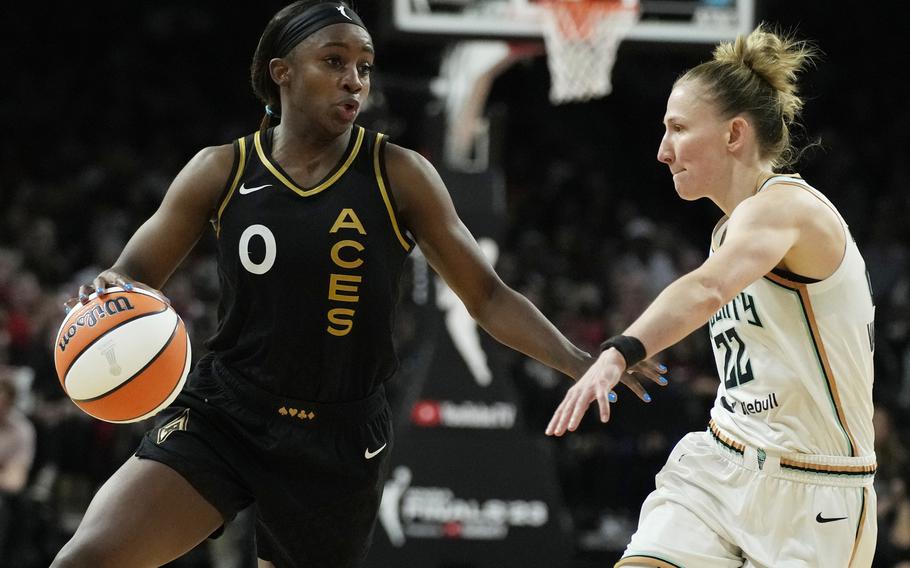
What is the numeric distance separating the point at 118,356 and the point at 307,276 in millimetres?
585

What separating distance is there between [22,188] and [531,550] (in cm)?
693

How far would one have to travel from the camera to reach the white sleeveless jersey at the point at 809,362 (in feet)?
11.4

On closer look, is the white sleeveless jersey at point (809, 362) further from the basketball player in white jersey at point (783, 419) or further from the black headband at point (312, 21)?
the black headband at point (312, 21)

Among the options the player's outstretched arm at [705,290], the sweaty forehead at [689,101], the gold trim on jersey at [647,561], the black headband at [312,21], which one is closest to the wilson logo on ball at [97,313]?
the black headband at [312,21]

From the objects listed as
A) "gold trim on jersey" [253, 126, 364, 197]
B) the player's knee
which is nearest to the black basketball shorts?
the player's knee

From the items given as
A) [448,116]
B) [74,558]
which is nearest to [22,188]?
[448,116]

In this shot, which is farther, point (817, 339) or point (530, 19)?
point (530, 19)

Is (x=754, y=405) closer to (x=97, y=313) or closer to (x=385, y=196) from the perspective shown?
(x=385, y=196)

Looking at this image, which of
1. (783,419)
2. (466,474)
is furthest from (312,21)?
(466,474)

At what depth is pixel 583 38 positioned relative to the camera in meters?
8.77

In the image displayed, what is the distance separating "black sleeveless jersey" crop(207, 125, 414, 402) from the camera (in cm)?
377

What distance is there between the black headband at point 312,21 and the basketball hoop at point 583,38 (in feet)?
16.3

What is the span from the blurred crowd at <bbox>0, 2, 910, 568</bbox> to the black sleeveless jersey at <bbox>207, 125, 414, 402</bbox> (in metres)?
5.10

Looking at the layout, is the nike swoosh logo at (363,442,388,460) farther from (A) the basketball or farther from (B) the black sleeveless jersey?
(A) the basketball
